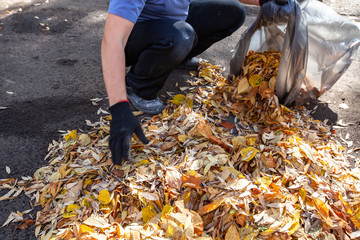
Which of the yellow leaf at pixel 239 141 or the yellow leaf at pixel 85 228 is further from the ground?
the yellow leaf at pixel 239 141

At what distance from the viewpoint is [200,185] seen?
1.47 metres

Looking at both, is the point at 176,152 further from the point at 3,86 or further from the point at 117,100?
the point at 3,86

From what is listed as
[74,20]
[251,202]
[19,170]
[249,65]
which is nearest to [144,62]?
[249,65]

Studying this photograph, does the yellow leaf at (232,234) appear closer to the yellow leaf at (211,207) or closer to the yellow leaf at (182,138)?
the yellow leaf at (211,207)

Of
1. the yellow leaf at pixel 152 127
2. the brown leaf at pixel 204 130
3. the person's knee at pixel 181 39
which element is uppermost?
the person's knee at pixel 181 39

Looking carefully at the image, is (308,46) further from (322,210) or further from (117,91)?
(117,91)

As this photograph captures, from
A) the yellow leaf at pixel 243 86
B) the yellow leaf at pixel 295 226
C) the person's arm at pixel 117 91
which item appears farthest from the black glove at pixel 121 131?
the yellow leaf at pixel 243 86

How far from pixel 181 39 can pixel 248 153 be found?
89cm

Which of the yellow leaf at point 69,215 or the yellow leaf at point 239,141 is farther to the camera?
the yellow leaf at point 239,141

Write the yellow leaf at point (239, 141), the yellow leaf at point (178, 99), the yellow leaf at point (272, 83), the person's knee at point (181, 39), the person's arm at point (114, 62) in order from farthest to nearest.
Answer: the yellow leaf at point (178, 99)
the yellow leaf at point (272, 83)
the person's knee at point (181, 39)
the yellow leaf at point (239, 141)
the person's arm at point (114, 62)

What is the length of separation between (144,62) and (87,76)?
0.83 meters


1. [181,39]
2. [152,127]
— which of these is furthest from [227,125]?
[181,39]

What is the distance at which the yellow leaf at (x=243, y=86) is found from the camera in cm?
219

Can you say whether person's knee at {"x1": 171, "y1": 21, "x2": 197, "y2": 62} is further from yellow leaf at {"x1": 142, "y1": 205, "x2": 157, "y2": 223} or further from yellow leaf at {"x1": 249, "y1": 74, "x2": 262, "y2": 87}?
yellow leaf at {"x1": 142, "y1": 205, "x2": 157, "y2": 223}
